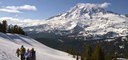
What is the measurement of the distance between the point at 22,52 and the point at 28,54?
4465 mm

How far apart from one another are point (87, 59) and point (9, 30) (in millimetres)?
61434

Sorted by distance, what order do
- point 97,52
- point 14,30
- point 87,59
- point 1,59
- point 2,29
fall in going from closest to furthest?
point 1,59, point 97,52, point 87,59, point 2,29, point 14,30

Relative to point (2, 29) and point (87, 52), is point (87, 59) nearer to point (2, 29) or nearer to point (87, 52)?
point (87, 52)

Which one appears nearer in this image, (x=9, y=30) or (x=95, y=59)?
(x=95, y=59)

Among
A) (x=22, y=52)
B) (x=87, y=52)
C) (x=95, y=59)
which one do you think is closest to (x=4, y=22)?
(x=87, y=52)

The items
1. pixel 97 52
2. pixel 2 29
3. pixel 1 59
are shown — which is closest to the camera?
pixel 1 59

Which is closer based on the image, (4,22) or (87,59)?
(87,59)

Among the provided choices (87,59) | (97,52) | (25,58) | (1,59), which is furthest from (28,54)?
(87,59)

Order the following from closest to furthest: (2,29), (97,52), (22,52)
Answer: (22,52), (97,52), (2,29)

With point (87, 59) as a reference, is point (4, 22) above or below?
above

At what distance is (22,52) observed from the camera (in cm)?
4125

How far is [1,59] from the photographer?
36500mm

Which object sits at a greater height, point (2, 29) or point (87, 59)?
point (2, 29)

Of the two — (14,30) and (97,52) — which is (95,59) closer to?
(97,52)
